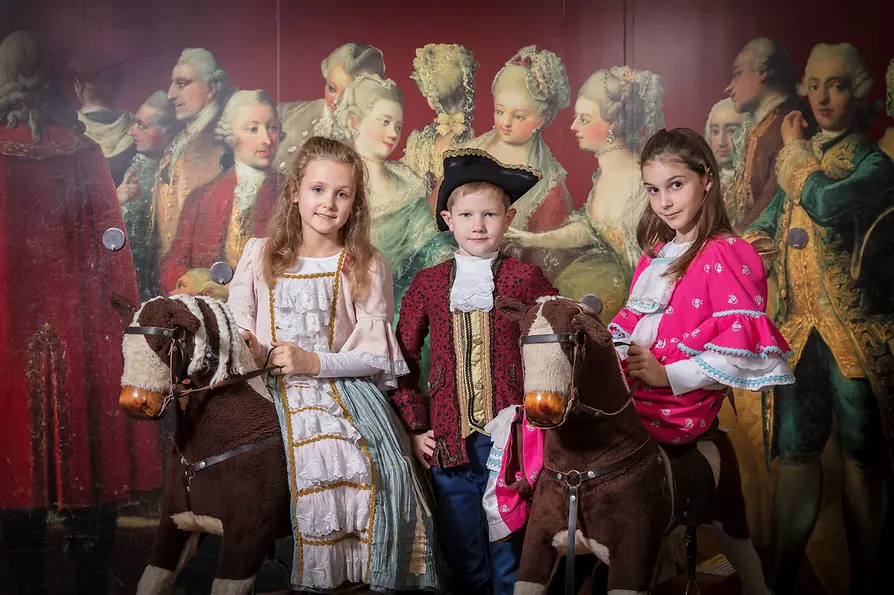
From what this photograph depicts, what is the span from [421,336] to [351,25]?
5.08 ft

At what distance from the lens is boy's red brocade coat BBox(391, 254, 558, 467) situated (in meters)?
2.87

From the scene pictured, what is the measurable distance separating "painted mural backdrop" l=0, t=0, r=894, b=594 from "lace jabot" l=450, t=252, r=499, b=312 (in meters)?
0.81

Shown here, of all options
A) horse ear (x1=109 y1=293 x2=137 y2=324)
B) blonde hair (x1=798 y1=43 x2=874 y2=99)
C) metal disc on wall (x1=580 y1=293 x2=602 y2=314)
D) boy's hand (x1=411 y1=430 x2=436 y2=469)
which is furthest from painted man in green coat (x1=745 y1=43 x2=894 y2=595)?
horse ear (x1=109 y1=293 x2=137 y2=324)

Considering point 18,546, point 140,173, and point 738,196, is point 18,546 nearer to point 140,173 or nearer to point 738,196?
point 140,173

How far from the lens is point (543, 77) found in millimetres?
3758

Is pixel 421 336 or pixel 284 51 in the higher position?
pixel 284 51

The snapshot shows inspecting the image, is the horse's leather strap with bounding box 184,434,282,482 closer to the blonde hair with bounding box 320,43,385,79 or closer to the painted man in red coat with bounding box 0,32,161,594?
the painted man in red coat with bounding box 0,32,161,594

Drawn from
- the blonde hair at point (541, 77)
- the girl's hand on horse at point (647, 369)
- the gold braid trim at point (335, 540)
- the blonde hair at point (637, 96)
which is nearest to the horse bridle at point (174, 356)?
the gold braid trim at point (335, 540)

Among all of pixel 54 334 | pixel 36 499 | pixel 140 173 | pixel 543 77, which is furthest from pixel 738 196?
pixel 36 499

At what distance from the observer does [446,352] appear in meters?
2.94

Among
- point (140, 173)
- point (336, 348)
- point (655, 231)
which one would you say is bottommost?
point (336, 348)

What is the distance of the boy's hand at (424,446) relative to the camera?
289cm

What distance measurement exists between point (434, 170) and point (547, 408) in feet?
6.20

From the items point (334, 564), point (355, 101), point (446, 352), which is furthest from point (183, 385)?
point (355, 101)
